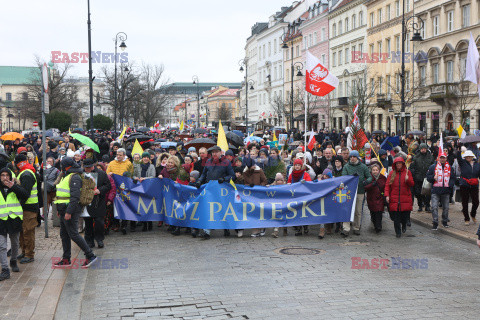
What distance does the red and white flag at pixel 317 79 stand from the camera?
16.5 meters

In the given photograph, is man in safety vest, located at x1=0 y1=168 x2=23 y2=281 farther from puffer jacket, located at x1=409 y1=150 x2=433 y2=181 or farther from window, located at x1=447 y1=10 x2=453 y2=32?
window, located at x1=447 y1=10 x2=453 y2=32

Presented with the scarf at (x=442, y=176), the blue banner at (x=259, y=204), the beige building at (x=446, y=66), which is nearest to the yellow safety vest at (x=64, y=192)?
the blue banner at (x=259, y=204)

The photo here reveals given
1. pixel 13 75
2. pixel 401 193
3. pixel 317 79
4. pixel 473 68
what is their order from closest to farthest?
1. pixel 473 68
2. pixel 401 193
3. pixel 317 79
4. pixel 13 75

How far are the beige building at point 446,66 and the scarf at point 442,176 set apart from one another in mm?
25848

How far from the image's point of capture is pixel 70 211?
9.44 m

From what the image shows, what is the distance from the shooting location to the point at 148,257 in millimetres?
10414

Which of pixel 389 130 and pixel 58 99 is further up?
pixel 58 99

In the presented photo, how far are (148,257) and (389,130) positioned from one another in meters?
48.0

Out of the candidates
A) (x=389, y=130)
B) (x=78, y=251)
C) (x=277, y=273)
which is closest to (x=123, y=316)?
(x=277, y=273)

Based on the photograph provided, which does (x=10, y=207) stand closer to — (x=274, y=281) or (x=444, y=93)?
(x=274, y=281)

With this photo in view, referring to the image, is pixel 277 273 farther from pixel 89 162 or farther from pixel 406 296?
pixel 89 162

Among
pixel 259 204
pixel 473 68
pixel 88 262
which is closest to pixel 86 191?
pixel 88 262

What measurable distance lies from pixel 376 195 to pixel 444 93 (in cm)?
Answer: 3316

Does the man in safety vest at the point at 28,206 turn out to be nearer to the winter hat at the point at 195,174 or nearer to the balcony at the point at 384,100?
the winter hat at the point at 195,174
